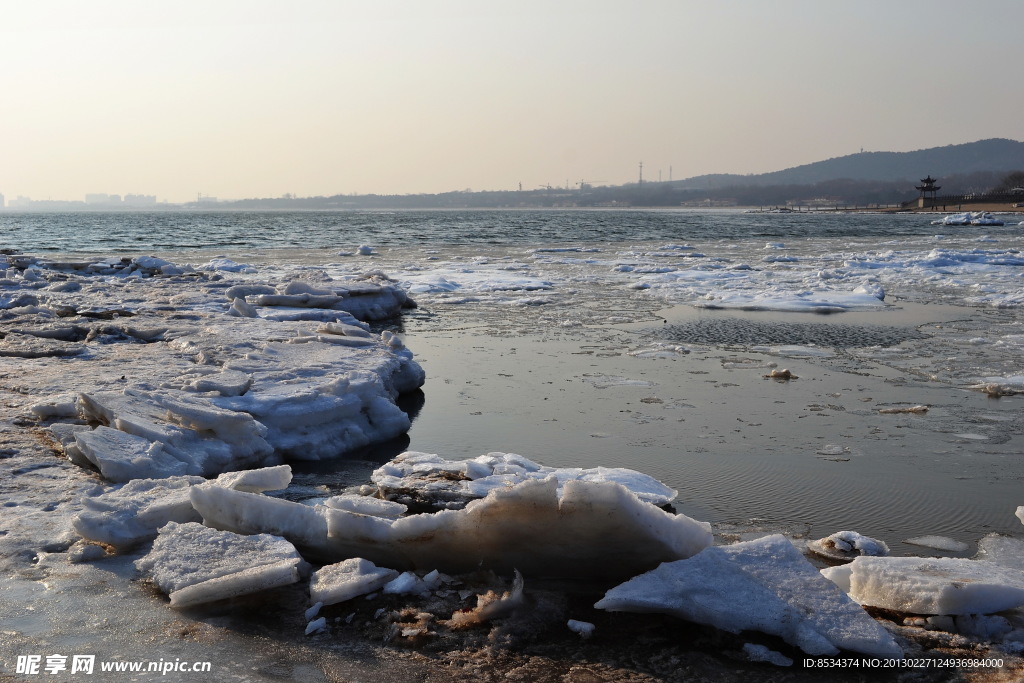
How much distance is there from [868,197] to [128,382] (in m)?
168

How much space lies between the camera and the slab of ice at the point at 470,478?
443 centimetres

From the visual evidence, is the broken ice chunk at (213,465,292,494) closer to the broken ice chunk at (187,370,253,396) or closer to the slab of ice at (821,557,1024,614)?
the broken ice chunk at (187,370,253,396)

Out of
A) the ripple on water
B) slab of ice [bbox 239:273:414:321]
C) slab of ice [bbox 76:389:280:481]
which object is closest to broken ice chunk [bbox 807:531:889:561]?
slab of ice [bbox 76:389:280:481]

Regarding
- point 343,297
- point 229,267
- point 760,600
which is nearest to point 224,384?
point 760,600

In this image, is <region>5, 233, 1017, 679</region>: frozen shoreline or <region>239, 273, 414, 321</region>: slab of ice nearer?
<region>5, 233, 1017, 679</region>: frozen shoreline

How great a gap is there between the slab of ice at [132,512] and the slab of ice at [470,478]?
1105mm

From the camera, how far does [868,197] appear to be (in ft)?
511

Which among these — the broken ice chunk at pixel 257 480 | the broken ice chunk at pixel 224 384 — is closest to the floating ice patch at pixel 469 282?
the broken ice chunk at pixel 224 384

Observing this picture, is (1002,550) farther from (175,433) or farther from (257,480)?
(175,433)

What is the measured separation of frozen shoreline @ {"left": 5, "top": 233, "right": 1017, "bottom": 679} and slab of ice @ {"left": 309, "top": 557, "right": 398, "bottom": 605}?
1.20 m

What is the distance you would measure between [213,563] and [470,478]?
168 cm

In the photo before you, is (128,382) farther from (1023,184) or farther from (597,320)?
(1023,184)

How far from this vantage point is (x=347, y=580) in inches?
130

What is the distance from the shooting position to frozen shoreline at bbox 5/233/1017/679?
602 cm
